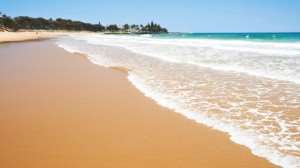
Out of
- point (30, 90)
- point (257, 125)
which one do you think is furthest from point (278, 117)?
point (30, 90)

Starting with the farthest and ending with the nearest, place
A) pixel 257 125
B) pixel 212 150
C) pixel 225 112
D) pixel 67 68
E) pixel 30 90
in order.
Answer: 1. pixel 67 68
2. pixel 30 90
3. pixel 225 112
4. pixel 257 125
5. pixel 212 150

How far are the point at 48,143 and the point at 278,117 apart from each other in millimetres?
4292

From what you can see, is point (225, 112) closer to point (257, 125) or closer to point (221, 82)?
point (257, 125)

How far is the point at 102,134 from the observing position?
520 centimetres

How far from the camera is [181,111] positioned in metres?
6.69

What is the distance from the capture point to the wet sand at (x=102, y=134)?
419 centimetres

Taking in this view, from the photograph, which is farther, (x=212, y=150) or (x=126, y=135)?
(x=126, y=135)

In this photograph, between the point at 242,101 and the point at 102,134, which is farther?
the point at 242,101

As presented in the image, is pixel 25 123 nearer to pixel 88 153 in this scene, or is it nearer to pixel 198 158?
pixel 88 153

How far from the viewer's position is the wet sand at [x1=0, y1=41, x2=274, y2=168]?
4188 mm

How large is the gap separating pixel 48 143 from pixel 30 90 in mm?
4498

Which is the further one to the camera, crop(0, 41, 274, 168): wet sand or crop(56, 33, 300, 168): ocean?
crop(56, 33, 300, 168): ocean

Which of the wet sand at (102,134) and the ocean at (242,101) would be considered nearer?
the wet sand at (102,134)

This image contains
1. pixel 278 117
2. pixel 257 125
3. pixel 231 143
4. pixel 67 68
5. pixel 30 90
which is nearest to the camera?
pixel 231 143
